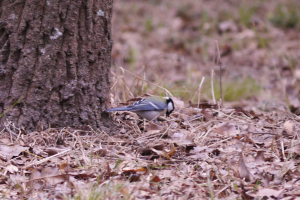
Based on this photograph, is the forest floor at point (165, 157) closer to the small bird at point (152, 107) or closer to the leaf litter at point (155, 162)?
the leaf litter at point (155, 162)

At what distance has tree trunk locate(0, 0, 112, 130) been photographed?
107 inches

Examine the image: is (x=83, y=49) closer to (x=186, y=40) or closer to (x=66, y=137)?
(x=66, y=137)

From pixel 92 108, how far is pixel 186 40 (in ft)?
19.6

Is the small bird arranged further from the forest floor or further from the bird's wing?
the forest floor

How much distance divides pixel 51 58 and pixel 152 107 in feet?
3.90

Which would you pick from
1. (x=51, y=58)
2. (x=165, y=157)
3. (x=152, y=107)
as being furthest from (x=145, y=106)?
(x=51, y=58)

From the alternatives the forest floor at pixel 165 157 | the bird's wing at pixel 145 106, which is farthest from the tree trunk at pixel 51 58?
the bird's wing at pixel 145 106

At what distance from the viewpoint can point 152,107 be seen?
3.57m

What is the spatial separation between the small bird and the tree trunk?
2.05ft

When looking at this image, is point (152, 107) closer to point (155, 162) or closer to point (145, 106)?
point (145, 106)

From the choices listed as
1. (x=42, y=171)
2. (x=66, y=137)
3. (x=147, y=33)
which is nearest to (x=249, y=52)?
(x=147, y=33)

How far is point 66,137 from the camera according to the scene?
2.93 meters

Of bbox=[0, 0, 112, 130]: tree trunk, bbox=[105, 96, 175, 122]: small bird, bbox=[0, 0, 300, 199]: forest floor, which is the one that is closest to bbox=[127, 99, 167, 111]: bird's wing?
bbox=[105, 96, 175, 122]: small bird

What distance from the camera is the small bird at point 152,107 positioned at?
348cm
